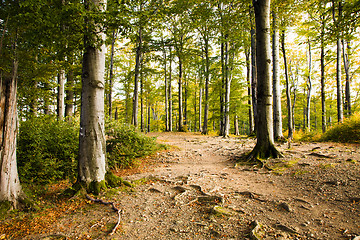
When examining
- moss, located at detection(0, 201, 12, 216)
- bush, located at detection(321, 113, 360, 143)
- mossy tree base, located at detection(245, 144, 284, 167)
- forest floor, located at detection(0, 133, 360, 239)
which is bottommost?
forest floor, located at detection(0, 133, 360, 239)

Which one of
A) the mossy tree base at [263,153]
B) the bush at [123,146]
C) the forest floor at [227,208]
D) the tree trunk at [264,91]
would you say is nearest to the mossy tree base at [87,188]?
the forest floor at [227,208]

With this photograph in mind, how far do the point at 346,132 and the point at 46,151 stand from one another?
42.1 feet

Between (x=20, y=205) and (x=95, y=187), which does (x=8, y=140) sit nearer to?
(x=20, y=205)

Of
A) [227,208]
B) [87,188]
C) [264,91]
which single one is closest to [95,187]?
[87,188]

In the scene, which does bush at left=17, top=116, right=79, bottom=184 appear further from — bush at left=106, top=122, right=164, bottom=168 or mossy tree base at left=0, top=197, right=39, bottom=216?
mossy tree base at left=0, top=197, right=39, bottom=216

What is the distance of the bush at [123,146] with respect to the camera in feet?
23.7

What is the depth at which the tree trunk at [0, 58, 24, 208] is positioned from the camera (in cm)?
334

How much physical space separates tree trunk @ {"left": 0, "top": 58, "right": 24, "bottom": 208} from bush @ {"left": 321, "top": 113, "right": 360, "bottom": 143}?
38.8 ft

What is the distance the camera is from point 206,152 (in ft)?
30.3

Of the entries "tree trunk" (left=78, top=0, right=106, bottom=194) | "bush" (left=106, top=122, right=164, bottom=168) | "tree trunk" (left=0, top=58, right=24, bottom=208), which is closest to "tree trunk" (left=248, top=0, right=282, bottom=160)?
"bush" (left=106, top=122, right=164, bottom=168)

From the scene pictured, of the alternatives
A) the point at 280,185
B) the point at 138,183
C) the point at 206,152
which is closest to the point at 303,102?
the point at 206,152

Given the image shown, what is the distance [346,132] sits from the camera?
8742 mm

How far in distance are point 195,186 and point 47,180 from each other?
4.40 m

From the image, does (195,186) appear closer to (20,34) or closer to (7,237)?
(7,237)
